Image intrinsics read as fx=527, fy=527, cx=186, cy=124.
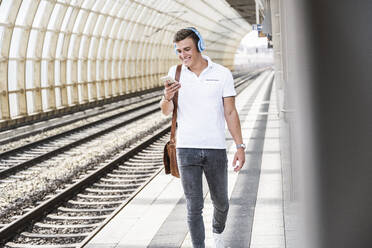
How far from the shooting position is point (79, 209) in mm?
8055

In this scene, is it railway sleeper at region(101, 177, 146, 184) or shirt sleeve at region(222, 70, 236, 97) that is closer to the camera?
shirt sleeve at region(222, 70, 236, 97)

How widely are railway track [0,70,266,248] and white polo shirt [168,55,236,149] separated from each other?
7.67ft

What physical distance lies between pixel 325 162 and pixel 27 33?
65.7 feet

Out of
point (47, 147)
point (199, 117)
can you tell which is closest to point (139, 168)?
point (47, 147)

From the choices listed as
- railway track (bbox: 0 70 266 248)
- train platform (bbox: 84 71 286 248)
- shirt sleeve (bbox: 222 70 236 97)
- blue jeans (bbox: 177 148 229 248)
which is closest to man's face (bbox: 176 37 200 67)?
shirt sleeve (bbox: 222 70 236 97)

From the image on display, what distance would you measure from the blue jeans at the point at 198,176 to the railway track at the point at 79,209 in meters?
1.97

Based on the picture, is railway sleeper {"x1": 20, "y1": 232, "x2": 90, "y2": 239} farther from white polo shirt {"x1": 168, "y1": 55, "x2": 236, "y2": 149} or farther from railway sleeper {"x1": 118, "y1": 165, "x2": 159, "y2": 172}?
railway sleeper {"x1": 118, "y1": 165, "x2": 159, "y2": 172}

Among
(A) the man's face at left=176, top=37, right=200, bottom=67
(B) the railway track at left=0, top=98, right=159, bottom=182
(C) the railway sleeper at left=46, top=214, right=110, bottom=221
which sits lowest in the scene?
(C) the railway sleeper at left=46, top=214, right=110, bottom=221

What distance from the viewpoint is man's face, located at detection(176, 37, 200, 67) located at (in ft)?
12.6

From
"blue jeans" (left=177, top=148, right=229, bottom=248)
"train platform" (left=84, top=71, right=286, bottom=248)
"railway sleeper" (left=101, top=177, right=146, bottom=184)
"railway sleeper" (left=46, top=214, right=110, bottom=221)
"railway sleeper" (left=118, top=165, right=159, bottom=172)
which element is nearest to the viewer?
"blue jeans" (left=177, top=148, right=229, bottom=248)

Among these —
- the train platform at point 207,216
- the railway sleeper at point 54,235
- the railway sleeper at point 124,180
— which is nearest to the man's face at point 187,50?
the train platform at point 207,216

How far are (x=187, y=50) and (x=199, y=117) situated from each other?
504 mm

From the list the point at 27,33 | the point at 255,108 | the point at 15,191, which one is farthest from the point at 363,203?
the point at 255,108

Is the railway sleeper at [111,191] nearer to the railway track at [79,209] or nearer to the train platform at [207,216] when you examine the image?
the railway track at [79,209]
